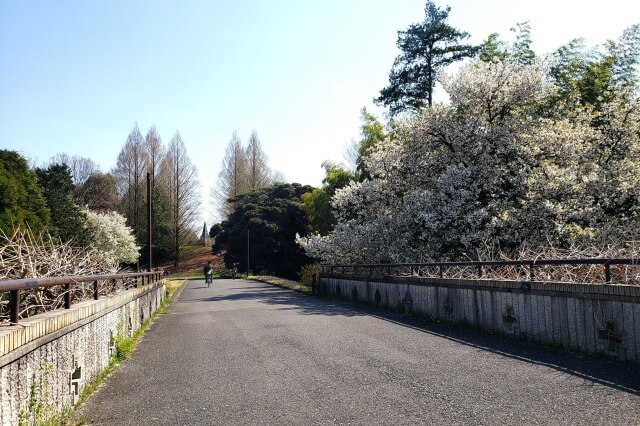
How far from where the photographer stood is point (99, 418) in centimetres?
537

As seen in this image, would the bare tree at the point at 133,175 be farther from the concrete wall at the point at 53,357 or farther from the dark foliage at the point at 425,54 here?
the concrete wall at the point at 53,357

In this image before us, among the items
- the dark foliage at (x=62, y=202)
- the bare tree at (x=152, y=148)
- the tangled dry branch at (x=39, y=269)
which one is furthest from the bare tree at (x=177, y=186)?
the tangled dry branch at (x=39, y=269)

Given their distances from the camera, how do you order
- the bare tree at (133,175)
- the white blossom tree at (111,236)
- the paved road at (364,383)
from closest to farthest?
the paved road at (364,383), the white blossom tree at (111,236), the bare tree at (133,175)

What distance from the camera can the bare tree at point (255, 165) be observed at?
76944 millimetres

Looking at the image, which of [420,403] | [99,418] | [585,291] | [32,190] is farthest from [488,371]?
[32,190]

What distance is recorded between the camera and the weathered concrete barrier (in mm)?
7117

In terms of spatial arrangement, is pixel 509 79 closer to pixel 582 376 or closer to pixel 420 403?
pixel 582 376

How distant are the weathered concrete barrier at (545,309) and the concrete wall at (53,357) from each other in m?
7.07

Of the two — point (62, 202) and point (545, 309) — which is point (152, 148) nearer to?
point (62, 202)

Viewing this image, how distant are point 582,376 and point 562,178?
13.0 m

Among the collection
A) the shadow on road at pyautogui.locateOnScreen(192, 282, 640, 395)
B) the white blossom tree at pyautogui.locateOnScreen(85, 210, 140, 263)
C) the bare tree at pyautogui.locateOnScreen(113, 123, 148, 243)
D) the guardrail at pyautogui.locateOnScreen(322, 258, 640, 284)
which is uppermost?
the bare tree at pyautogui.locateOnScreen(113, 123, 148, 243)

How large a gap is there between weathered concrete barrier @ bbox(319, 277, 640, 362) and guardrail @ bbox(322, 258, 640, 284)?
0.37 m

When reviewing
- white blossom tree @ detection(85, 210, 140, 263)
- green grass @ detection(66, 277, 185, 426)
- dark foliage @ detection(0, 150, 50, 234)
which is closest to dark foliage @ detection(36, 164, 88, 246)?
white blossom tree @ detection(85, 210, 140, 263)

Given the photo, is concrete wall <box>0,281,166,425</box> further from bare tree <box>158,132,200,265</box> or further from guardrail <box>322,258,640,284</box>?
bare tree <box>158,132,200,265</box>
